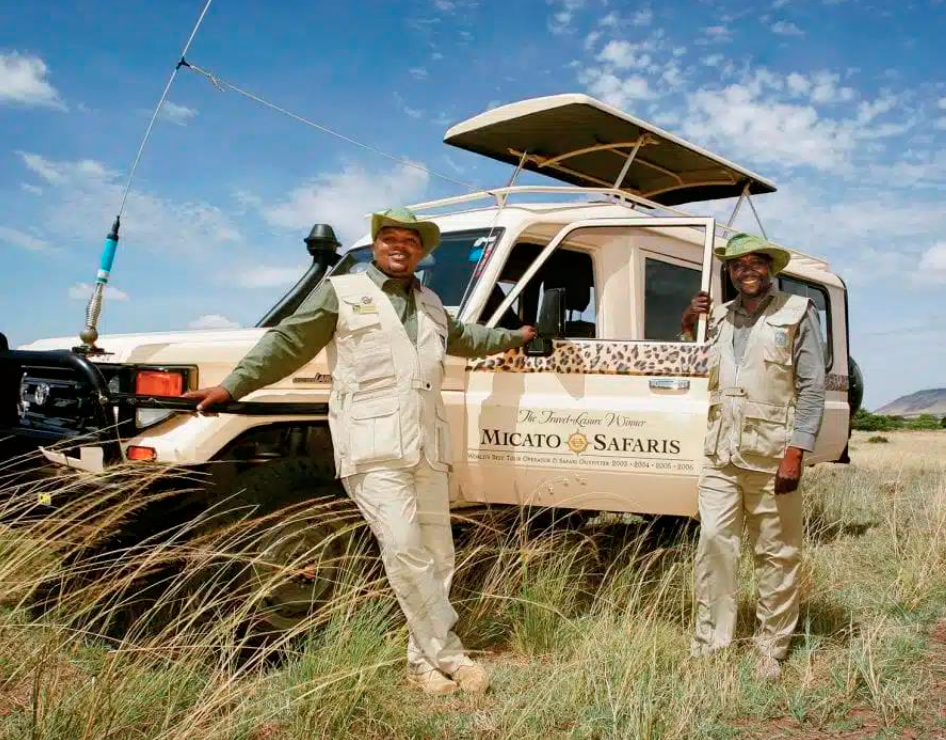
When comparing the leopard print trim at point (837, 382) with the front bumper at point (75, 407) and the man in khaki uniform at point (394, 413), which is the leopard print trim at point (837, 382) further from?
the front bumper at point (75, 407)

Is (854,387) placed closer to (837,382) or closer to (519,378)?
(837,382)

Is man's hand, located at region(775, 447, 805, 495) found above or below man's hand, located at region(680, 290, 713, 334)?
below

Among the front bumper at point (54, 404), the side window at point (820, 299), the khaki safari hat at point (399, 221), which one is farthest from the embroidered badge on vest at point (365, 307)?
the side window at point (820, 299)

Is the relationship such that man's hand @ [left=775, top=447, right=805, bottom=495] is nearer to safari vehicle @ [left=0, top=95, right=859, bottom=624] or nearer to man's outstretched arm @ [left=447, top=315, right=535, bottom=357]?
safari vehicle @ [left=0, top=95, right=859, bottom=624]

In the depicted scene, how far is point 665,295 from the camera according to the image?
16.2 ft

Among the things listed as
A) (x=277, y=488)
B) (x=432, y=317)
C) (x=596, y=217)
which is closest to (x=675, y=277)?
(x=596, y=217)

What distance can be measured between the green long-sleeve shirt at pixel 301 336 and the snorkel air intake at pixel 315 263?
201cm

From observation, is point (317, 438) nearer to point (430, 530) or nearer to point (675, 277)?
point (430, 530)

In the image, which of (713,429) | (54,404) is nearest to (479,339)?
(713,429)

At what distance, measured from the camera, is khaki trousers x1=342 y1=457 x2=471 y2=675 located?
3.39 m

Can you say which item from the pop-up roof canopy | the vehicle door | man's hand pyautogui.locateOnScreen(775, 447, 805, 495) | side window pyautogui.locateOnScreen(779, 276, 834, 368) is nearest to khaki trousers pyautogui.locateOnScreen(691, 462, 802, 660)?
man's hand pyautogui.locateOnScreen(775, 447, 805, 495)

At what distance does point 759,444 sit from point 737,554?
1.68 ft

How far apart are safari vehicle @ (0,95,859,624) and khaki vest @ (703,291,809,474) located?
0.38 m

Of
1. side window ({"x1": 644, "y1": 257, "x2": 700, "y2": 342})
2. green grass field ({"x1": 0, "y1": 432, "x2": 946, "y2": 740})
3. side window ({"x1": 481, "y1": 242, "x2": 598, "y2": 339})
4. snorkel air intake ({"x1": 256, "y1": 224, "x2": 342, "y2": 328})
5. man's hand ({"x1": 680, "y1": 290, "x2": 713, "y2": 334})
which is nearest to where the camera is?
green grass field ({"x1": 0, "y1": 432, "x2": 946, "y2": 740})
